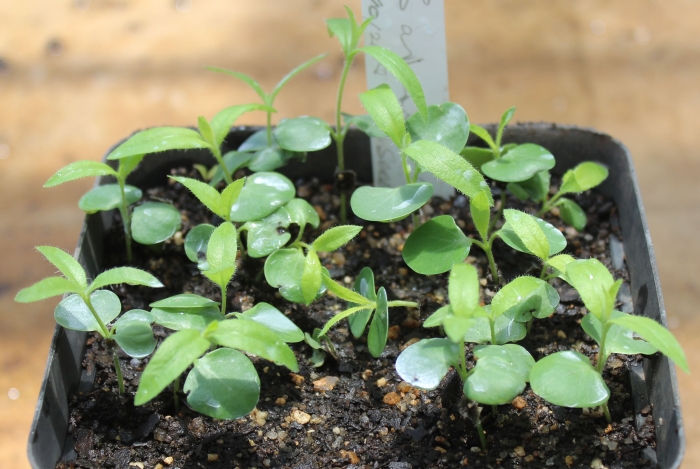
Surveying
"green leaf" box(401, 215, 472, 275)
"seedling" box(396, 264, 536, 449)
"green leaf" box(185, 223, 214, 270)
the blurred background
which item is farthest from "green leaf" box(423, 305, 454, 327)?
the blurred background

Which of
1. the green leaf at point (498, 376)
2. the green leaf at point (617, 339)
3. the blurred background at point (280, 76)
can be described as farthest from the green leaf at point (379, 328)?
the blurred background at point (280, 76)

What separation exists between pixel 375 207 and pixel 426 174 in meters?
0.26

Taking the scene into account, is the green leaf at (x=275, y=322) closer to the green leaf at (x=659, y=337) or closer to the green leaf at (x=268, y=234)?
the green leaf at (x=268, y=234)

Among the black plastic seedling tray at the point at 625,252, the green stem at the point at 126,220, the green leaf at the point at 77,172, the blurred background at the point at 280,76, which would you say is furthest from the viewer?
the blurred background at the point at 280,76

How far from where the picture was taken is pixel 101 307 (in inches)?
31.3

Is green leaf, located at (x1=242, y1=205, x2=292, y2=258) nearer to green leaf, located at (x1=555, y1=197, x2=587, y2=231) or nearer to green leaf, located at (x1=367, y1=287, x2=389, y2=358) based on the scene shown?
green leaf, located at (x1=367, y1=287, x2=389, y2=358)

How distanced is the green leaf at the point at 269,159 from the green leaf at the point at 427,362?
0.38 m

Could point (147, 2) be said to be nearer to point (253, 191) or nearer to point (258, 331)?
point (253, 191)

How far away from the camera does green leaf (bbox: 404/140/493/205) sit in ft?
2.59

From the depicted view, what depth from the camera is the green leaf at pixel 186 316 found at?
76 centimetres

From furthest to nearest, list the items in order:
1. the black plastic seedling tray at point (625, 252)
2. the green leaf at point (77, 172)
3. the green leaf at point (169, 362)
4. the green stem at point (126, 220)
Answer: the green stem at point (126, 220) → the green leaf at point (77, 172) → the black plastic seedling tray at point (625, 252) → the green leaf at point (169, 362)

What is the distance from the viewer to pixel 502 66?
1.67 metres

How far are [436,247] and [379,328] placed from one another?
13cm

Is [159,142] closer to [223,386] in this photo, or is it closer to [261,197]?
[261,197]
